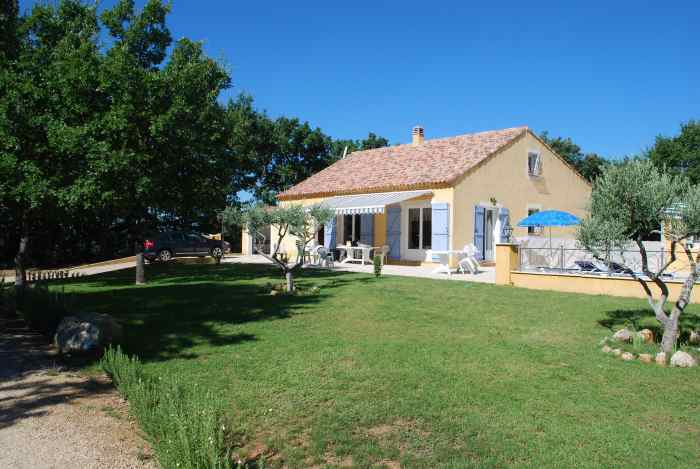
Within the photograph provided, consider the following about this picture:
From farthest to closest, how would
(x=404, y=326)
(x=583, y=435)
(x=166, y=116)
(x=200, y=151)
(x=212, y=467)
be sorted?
(x=200, y=151) → (x=166, y=116) → (x=404, y=326) → (x=583, y=435) → (x=212, y=467)

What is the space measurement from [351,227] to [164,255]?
9857 mm

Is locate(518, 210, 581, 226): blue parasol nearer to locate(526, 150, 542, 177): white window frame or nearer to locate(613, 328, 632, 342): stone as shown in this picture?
locate(526, 150, 542, 177): white window frame

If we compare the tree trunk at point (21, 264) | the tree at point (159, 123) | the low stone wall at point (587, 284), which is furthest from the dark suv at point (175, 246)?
the low stone wall at point (587, 284)

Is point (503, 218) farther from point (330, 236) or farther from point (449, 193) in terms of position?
point (330, 236)

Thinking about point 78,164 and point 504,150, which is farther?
point 504,150

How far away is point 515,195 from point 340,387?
18681mm

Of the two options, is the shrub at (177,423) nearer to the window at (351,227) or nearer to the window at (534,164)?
the window at (351,227)

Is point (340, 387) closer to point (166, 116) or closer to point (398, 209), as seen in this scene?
point (166, 116)

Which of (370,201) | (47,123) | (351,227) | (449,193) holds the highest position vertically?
(47,123)

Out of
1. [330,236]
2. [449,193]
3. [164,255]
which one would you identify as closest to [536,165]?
[449,193]

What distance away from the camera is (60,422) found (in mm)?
5430

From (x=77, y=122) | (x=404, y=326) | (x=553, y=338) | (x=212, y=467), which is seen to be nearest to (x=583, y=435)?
(x=212, y=467)

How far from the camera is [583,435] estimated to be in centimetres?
488

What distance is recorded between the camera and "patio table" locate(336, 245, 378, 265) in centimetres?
2294
